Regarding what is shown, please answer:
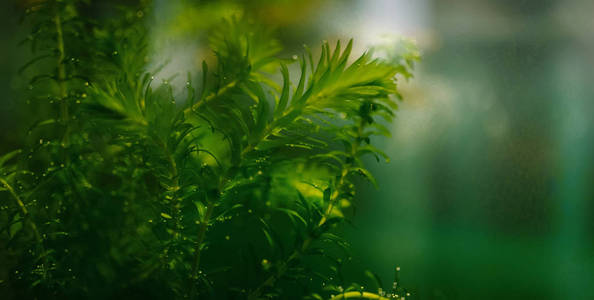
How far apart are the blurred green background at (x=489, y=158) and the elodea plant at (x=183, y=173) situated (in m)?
0.25

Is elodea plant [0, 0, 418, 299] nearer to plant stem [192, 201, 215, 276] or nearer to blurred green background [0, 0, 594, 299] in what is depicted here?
plant stem [192, 201, 215, 276]

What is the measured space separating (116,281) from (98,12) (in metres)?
0.97

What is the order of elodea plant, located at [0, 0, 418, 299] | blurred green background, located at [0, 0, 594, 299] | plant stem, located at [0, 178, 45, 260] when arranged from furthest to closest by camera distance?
1. blurred green background, located at [0, 0, 594, 299]
2. plant stem, located at [0, 178, 45, 260]
3. elodea plant, located at [0, 0, 418, 299]

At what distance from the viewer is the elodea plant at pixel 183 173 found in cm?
91

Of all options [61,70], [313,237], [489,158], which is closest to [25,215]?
[61,70]

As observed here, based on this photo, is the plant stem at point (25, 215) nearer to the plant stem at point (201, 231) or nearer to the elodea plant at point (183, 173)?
the elodea plant at point (183, 173)

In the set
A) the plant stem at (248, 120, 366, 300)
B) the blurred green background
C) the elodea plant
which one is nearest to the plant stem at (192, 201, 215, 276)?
the elodea plant

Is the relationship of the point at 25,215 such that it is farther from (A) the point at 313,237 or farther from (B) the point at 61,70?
(A) the point at 313,237

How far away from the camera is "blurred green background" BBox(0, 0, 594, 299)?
1.29 m

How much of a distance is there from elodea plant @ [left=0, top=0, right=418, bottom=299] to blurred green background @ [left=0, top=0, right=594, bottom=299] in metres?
0.25

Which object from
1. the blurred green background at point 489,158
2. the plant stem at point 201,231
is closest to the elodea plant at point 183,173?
the plant stem at point 201,231

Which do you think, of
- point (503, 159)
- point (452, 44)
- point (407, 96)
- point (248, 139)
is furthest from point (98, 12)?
point (503, 159)

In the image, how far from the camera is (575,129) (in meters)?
1.32

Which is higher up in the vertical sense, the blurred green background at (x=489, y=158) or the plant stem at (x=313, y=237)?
the blurred green background at (x=489, y=158)
